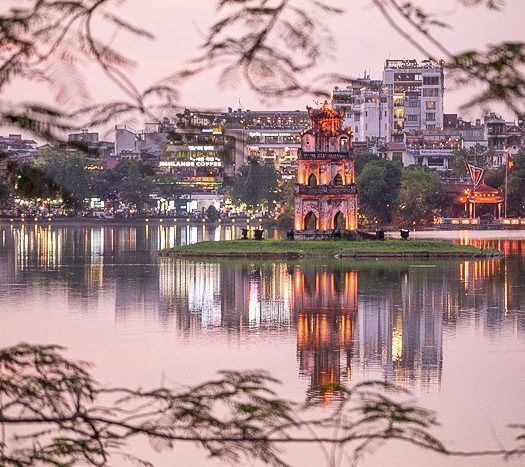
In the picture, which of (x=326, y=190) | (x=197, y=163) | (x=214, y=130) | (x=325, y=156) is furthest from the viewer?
(x=326, y=190)

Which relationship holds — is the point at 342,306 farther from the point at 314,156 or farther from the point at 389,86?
the point at 389,86

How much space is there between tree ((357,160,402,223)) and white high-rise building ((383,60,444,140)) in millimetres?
83900

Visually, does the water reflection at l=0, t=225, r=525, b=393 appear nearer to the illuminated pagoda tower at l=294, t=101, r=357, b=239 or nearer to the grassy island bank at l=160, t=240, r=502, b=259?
the grassy island bank at l=160, t=240, r=502, b=259

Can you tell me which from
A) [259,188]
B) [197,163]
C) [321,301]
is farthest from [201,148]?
[259,188]

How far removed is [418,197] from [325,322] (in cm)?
6922

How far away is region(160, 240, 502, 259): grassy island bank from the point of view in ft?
190

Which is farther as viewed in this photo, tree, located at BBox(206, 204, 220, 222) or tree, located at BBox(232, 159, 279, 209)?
tree, located at BBox(206, 204, 220, 222)

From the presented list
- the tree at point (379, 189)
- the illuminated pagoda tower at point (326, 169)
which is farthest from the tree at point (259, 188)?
the illuminated pagoda tower at point (326, 169)

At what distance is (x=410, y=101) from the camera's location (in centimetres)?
18425

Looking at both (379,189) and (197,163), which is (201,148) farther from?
(379,189)

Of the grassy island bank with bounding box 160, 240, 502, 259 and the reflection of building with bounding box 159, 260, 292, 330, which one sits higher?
the grassy island bank with bounding box 160, 240, 502, 259

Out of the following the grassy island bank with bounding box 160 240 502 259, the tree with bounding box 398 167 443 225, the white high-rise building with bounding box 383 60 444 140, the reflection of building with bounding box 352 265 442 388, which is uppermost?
the white high-rise building with bounding box 383 60 444 140

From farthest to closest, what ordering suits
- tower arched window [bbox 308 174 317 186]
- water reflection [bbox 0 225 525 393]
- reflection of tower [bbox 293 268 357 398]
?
1. tower arched window [bbox 308 174 317 186]
2. water reflection [bbox 0 225 525 393]
3. reflection of tower [bbox 293 268 357 398]

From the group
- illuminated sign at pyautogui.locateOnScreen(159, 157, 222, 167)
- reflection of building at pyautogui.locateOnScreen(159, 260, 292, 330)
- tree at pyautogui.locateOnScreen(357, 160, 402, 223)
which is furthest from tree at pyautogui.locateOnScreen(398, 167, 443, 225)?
illuminated sign at pyautogui.locateOnScreen(159, 157, 222, 167)
